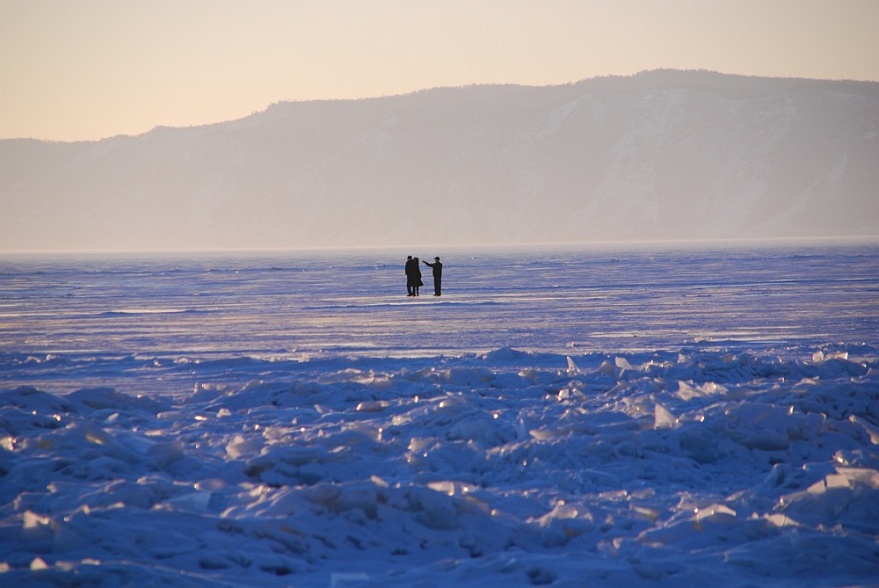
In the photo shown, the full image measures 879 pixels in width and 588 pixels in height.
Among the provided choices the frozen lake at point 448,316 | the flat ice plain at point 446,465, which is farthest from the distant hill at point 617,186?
the flat ice plain at point 446,465

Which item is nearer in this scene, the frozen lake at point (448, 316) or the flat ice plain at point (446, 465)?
the flat ice plain at point (446, 465)

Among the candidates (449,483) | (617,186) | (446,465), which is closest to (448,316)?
(446,465)

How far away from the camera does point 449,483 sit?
7.08 meters

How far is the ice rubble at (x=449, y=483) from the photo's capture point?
5.68 m

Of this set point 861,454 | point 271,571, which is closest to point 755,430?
point 861,454

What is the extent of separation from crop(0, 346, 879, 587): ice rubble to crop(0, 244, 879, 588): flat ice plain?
0.02 m

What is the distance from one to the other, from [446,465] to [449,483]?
72cm

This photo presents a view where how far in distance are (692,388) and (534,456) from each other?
9.61 feet

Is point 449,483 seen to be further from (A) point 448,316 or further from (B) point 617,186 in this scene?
(B) point 617,186

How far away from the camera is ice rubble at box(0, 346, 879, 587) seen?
5680 millimetres

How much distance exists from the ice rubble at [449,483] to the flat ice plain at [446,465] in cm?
2

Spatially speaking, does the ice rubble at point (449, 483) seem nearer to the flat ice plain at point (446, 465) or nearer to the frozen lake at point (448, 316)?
the flat ice plain at point (446, 465)

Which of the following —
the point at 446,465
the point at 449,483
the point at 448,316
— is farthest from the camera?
the point at 448,316

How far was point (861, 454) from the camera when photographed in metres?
7.74
